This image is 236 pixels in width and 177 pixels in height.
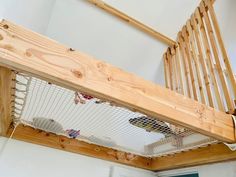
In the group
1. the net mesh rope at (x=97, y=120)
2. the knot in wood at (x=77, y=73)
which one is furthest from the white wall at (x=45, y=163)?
the knot in wood at (x=77, y=73)

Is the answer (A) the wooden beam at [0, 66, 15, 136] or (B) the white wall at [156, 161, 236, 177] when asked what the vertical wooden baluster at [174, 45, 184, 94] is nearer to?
(B) the white wall at [156, 161, 236, 177]

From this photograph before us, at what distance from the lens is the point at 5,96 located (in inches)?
49.4

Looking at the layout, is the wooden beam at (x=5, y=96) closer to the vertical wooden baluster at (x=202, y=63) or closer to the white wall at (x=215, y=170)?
the vertical wooden baluster at (x=202, y=63)

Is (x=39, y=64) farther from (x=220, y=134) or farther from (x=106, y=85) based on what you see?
(x=220, y=134)

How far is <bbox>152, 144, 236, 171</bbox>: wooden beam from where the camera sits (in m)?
1.70

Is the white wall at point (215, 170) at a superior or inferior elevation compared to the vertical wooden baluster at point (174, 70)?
inferior

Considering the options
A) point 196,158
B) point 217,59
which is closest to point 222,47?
point 217,59

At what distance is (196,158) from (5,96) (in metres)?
1.70

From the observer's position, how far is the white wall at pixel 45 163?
6.17ft

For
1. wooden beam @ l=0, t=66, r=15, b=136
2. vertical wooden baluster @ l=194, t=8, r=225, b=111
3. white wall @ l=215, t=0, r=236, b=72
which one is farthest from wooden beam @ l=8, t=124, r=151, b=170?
white wall @ l=215, t=0, r=236, b=72

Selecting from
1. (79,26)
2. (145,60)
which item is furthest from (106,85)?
(145,60)

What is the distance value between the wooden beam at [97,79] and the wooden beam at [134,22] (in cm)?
161

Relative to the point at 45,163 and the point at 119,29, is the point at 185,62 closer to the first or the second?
the point at 119,29

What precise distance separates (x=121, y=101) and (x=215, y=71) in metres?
1.27
